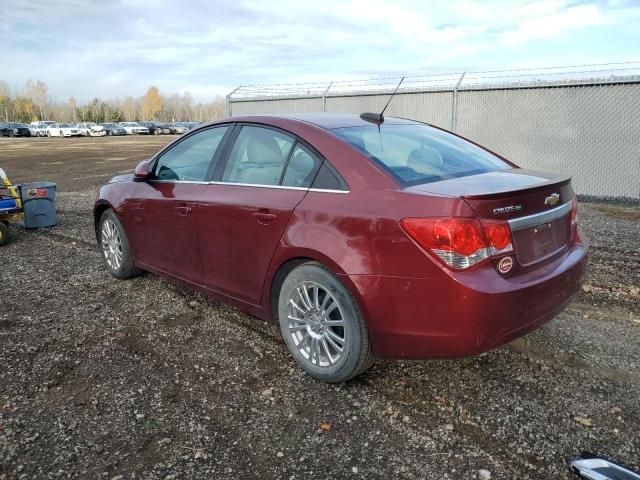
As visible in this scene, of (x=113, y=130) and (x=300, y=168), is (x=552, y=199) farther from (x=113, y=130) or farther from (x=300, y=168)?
(x=113, y=130)

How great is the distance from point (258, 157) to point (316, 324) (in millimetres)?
1258

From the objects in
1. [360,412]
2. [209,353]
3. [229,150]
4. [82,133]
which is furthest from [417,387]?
[82,133]

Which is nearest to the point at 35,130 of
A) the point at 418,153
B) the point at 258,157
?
the point at 258,157

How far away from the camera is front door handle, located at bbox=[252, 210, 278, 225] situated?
132 inches

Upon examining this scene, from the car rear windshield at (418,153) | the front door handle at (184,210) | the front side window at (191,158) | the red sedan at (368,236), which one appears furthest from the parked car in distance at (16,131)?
the car rear windshield at (418,153)

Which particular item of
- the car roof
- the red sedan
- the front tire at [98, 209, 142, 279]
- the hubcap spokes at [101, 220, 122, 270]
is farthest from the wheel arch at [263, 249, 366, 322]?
the hubcap spokes at [101, 220, 122, 270]

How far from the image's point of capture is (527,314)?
2791mm

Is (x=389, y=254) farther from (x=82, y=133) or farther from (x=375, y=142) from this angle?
(x=82, y=133)

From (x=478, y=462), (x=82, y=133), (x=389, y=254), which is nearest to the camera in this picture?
(x=478, y=462)

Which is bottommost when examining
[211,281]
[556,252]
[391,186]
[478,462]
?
[478,462]

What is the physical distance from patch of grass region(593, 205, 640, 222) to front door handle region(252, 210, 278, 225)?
6.84 m

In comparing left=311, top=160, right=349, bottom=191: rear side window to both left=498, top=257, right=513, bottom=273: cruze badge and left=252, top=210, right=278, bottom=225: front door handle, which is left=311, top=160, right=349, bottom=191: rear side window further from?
left=498, top=257, right=513, bottom=273: cruze badge

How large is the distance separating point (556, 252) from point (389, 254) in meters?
1.05

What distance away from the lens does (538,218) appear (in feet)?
9.52
